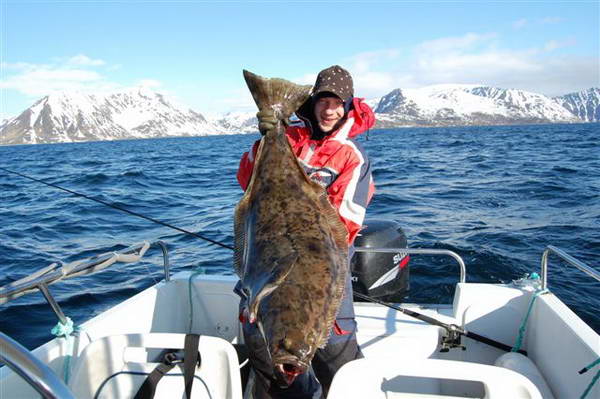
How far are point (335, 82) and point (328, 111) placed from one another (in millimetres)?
227

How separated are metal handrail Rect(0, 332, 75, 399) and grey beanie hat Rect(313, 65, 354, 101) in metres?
2.30

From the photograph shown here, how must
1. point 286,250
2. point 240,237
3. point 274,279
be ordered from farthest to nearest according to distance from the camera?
point 240,237 < point 286,250 < point 274,279

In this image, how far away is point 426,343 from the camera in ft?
13.9

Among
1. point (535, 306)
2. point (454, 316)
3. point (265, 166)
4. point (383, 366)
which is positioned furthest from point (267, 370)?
point (535, 306)

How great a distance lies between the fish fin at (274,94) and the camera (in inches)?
110

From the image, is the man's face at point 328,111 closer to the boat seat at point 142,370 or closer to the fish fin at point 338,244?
the fish fin at point 338,244

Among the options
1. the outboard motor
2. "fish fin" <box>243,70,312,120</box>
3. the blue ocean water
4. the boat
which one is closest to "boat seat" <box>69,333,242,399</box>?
the boat

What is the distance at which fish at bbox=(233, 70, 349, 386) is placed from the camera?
2.00m

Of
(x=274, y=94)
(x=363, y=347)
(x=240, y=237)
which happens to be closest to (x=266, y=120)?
(x=274, y=94)

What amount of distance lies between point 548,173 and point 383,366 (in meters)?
21.9

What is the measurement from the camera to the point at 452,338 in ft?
13.8

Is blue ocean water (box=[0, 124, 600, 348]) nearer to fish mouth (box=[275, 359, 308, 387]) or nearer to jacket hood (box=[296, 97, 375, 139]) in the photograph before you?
jacket hood (box=[296, 97, 375, 139])

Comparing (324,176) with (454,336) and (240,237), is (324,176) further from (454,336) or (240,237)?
(454,336)

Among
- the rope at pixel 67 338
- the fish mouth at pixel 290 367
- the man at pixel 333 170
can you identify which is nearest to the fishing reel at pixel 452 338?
the man at pixel 333 170
